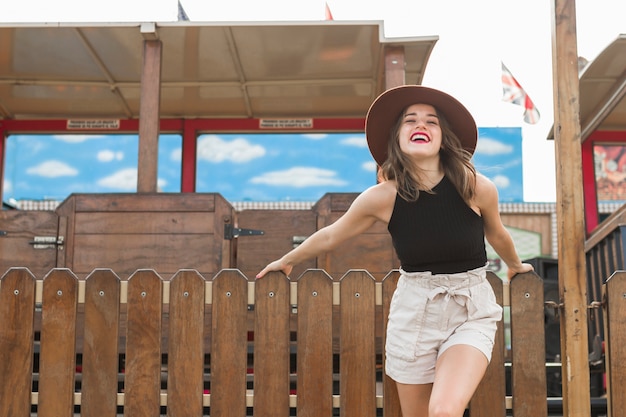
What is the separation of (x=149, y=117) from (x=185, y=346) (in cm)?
276

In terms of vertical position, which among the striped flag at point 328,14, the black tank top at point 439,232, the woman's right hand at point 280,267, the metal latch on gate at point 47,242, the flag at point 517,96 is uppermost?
the striped flag at point 328,14

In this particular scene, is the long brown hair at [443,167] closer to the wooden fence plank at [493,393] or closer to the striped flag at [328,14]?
the wooden fence plank at [493,393]

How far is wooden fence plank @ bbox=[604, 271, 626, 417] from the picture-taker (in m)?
3.34

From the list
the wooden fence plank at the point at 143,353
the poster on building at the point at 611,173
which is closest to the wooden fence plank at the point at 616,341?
the wooden fence plank at the point at 143,353

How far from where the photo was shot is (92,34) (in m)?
6.14

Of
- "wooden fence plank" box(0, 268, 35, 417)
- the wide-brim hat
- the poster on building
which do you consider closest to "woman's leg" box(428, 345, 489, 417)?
the wide-brim hat

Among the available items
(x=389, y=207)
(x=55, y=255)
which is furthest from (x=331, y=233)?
(x=55, y=255)

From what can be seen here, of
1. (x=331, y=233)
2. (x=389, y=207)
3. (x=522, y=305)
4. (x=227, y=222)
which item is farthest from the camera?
(x=227, y=222)

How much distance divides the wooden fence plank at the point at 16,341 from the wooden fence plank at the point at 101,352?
314mm

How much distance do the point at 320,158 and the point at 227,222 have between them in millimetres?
3372

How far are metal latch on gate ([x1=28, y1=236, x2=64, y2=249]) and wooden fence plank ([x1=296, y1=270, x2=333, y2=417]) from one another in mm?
2578

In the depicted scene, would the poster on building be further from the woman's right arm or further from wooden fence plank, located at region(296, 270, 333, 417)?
the woman's right arm

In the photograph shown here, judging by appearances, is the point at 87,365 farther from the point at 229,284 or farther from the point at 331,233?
the point at 331,233

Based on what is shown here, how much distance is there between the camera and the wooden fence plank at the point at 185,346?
11.5 ft
